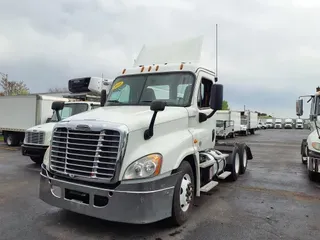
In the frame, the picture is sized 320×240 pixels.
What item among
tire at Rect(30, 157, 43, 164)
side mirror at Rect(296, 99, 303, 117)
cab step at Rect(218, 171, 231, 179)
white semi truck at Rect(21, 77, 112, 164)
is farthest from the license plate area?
side mirror at Rect(296, 99, 303, 117)

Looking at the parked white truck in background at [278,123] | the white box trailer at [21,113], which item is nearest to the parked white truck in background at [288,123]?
the parked white truck in background at [278,123]

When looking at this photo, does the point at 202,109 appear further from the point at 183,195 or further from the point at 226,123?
the point at 226,123

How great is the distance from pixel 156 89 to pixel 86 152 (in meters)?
1.96

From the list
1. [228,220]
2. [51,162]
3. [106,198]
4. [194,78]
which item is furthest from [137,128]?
[228,220]

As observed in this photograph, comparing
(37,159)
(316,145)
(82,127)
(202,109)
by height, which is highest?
(202,109)

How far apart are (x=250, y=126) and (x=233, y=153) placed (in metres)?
30.3

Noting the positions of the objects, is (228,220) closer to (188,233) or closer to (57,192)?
(188,233)

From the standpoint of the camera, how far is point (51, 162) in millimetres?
4379

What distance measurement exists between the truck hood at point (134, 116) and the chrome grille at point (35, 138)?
226 inches

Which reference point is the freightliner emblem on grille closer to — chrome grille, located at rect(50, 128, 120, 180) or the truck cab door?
chrome grille, located at rect(50, 128, 120, 180)

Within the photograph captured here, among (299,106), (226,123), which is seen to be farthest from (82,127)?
(226,123)

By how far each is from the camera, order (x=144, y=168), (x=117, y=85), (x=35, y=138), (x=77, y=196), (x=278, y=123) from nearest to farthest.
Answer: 1. (x=144, y=168)
2. (x=77, y=196)
3. (x=117, y=85)
4. (x=35, y=138)
5. (x=278, y=123)

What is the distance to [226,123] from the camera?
26406 millimetres

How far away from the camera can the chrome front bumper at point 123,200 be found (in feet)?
12.0
